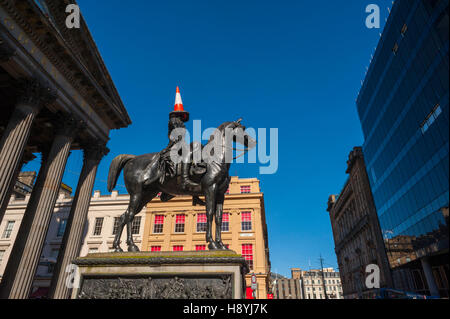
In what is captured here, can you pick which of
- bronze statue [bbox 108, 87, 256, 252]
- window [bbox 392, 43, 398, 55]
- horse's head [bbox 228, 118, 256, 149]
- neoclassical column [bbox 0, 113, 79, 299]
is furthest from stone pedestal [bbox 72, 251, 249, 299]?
window [bbox 392, 43, 398, 55]

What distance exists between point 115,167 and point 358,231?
54.4 metres

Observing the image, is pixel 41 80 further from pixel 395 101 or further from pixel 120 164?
pixel 395 101

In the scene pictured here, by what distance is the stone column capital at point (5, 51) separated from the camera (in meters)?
11.9

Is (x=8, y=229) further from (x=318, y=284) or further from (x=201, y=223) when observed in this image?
(x=318, y=284)

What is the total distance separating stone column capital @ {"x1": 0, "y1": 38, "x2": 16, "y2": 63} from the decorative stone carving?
475 inches

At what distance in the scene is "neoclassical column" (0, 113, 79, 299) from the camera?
1278 cm

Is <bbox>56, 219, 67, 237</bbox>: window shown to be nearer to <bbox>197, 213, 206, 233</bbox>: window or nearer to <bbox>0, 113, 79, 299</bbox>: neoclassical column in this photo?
<bbox>197, 213, 206, 233</bbox>: window

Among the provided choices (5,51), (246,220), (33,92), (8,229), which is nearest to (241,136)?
(5,51)

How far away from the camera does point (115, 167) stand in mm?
7164

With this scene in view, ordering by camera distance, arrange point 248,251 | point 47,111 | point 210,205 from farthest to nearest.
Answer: point 248,251
point 47,111
point 210,205

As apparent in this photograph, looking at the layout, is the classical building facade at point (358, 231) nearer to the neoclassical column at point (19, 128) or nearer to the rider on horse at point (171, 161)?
the rider on horse at point (171, 161)

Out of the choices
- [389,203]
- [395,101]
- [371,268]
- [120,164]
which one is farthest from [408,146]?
[120,164]

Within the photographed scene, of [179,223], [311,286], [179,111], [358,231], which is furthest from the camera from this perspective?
[311,286]
